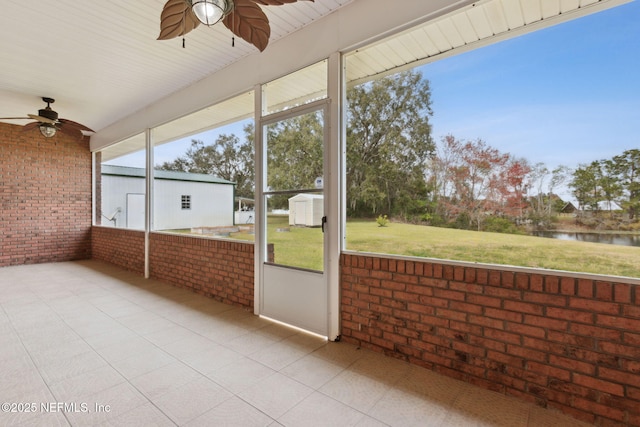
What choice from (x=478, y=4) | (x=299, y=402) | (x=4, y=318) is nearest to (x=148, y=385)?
(x=299, y=402)

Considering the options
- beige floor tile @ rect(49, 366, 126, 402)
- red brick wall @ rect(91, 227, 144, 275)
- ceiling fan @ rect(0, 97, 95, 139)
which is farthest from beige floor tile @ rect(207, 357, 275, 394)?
ceiling fan @ rect(0, 97, 95, 139)

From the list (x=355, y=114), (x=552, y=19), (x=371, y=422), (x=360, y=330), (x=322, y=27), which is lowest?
(x=371, y=422)

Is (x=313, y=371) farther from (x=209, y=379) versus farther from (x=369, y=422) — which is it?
(x=209, y=379)

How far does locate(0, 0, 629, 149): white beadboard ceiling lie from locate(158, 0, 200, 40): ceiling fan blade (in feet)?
3.21

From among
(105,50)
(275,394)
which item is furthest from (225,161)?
(275,394)

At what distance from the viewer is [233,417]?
1.90 metres

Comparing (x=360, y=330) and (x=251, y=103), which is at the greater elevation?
(x=251, y=103)

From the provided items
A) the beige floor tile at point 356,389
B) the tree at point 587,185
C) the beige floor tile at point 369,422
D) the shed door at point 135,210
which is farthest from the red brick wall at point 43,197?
the tree at point 587,185

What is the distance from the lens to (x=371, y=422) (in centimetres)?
185

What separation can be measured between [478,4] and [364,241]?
2.13 m

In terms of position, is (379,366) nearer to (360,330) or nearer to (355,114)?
(360,330)

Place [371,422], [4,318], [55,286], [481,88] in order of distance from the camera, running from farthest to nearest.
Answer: [55,286]
[4,318]
[481,88]
[371,422]

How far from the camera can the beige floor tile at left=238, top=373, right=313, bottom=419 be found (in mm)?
1987

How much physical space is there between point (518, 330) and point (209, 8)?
2.76m
